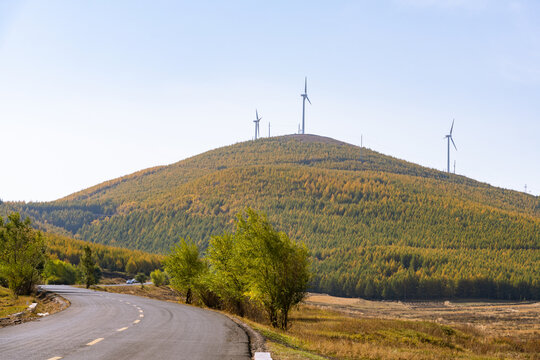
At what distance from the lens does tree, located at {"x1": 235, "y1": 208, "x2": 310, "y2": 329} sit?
4125 centimetres

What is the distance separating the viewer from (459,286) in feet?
599

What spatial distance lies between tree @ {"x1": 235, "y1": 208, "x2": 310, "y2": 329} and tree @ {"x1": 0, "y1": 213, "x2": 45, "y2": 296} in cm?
2379

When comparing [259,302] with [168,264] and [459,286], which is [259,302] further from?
[459,286]

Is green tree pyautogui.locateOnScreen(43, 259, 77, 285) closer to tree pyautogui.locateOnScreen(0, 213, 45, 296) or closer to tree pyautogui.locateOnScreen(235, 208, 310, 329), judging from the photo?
tree pyautogui.locateOnScreen(0, 213, 45, 296)

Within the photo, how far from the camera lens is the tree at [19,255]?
5238 centimetres

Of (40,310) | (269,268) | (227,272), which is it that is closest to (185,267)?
(227,272)

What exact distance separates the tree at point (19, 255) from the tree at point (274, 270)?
23.8 m

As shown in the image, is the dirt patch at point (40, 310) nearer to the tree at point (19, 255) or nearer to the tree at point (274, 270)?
the tree at point (19, 255)

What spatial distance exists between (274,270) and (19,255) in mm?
27494

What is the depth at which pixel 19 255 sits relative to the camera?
53656mm

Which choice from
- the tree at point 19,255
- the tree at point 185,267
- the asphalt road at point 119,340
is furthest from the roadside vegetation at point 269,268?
the tree at point 19,255

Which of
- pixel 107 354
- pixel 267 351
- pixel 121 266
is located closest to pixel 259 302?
pixel 267 351

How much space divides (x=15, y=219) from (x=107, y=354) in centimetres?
4498

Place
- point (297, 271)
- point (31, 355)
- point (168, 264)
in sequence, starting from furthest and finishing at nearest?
point (168, 264), point (297, 271), point (31, 355)
